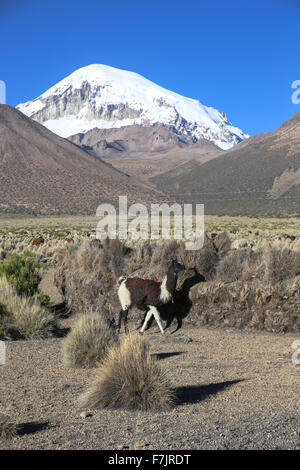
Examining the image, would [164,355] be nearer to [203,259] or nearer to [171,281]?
[171,281]

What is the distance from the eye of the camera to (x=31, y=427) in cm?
512

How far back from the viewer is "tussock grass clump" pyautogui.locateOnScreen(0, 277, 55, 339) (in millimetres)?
9648

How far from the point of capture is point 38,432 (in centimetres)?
496

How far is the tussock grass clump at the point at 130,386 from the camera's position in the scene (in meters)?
5.71

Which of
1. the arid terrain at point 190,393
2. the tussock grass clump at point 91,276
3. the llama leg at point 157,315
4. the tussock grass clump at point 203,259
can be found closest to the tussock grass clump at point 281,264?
the arid terrain at point 190,393

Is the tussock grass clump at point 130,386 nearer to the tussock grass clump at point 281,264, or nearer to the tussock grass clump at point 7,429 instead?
the tussock grass clump at point 7,429

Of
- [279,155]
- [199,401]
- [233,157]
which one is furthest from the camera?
[233,157]

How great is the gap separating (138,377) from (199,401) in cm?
82

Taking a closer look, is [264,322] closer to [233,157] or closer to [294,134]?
[233,157]

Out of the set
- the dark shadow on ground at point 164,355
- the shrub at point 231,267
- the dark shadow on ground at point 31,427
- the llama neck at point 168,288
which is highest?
the shrub at point 231,267

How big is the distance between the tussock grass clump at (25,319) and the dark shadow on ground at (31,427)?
447cm

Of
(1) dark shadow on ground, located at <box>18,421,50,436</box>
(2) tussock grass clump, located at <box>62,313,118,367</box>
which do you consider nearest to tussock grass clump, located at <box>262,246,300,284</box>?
(2) tussock grass clump, located at <box>62,313,118,367</box>

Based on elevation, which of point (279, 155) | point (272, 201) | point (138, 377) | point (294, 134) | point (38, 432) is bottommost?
point (38, 432)

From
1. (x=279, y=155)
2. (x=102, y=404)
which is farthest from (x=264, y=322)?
(x=279, y=155)
